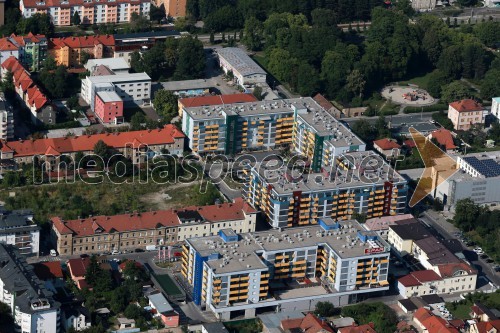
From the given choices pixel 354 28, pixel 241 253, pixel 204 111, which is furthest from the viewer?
pixel 354 28

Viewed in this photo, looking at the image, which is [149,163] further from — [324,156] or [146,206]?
[324,156]

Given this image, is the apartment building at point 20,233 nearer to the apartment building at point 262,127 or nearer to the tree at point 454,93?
the apartment building at point 262,127

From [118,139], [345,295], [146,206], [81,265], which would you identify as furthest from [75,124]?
[345,295]

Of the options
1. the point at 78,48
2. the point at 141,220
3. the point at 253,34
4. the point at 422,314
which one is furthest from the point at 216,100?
the point at 422,314

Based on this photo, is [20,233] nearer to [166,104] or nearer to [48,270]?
[48,270]

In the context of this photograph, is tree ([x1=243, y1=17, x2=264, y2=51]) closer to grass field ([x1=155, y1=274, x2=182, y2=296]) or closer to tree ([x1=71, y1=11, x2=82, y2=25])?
tree ([x1=71, y1=11, x2=82, y2=25])

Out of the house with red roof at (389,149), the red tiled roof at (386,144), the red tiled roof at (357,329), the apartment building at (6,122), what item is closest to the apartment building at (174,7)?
the apartment building at (6,122)
